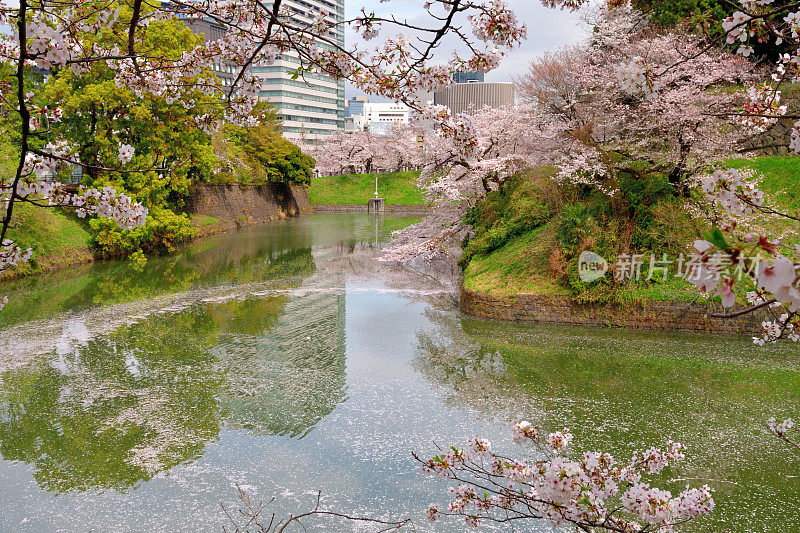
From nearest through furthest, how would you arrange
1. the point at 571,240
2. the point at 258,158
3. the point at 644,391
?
1. the point at 644,391
2. the point at 571,240
3. the point at 258,158

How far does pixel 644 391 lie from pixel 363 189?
34353 millimetres

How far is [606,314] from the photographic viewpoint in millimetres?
9531

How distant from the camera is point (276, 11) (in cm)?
241

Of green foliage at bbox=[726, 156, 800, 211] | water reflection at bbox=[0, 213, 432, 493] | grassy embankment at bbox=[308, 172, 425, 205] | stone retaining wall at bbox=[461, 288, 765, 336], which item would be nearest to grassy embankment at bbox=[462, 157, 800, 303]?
green foliage at bbox=[726, 156, 800, 211]

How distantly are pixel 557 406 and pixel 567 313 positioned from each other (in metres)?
3.59

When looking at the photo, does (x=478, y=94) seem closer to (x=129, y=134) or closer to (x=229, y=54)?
(x=129, y=134)

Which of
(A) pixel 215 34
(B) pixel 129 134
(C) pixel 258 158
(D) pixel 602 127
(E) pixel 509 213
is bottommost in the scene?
(E) pixel 509 213

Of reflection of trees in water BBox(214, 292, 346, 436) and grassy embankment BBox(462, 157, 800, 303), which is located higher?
grassy embankment BBox(462, 157, 800, 303)

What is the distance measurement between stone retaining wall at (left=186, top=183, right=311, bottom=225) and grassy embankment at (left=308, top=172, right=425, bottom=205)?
7.40 feet

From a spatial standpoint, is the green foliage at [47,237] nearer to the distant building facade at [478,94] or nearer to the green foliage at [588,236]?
the green foliage at [588,236]

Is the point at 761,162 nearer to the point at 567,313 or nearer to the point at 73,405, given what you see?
the point at 567,313

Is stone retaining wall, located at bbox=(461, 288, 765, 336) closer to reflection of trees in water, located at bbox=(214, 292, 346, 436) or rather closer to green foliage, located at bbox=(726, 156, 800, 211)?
reflection of trees in water, located at bbox=(214, 292, 346, 436)

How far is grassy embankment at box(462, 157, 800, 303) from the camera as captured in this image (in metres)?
9.57

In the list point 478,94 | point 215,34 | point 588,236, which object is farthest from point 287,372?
point 478,94
